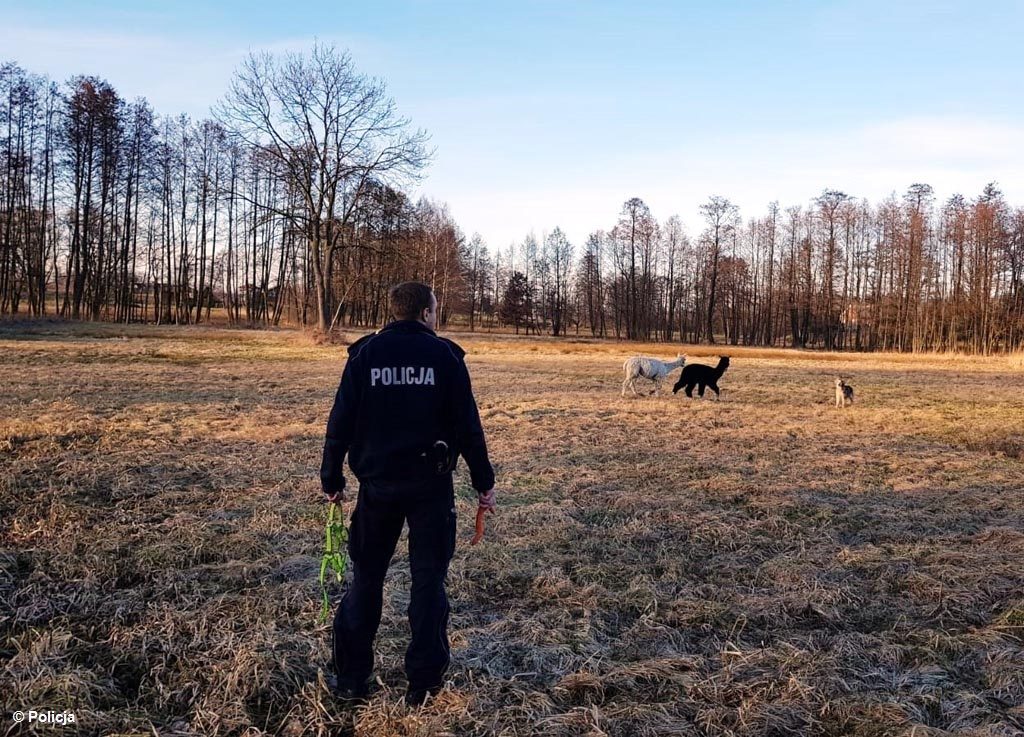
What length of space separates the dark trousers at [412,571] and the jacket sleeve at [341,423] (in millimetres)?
189

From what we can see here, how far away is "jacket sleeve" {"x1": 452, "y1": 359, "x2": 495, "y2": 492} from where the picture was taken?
306 cm

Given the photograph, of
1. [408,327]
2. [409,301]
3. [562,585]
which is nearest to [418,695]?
[562,585]

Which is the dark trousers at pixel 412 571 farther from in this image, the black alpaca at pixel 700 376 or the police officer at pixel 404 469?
the black alpaca at pixel 700 376

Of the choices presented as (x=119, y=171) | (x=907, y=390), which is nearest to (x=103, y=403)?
(x=907, y=390)

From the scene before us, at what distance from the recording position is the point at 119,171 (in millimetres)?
40250

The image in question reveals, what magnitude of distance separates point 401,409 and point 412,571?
2.54 feet

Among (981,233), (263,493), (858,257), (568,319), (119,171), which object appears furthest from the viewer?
(568,319)

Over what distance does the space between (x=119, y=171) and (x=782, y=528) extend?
45.8m

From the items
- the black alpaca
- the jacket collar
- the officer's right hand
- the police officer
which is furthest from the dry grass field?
the black alpaca

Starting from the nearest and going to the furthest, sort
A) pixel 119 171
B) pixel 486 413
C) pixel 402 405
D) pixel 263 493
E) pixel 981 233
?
pixel 402 405 → pixel 263 493 → pixel 486 413 → pixel 119 171 → pixel 981 233

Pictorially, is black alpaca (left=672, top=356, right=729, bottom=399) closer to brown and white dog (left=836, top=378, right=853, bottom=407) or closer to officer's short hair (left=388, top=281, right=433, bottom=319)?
brown and white dog (left=836, top=378, right=853, bottom=407)

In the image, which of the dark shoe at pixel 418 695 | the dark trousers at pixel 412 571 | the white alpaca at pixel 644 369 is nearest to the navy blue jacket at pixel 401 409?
the dark trousers at pixel 412 571

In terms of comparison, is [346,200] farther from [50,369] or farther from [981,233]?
[981,233]

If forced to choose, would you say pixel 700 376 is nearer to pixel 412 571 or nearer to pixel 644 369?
pixel 644 369
